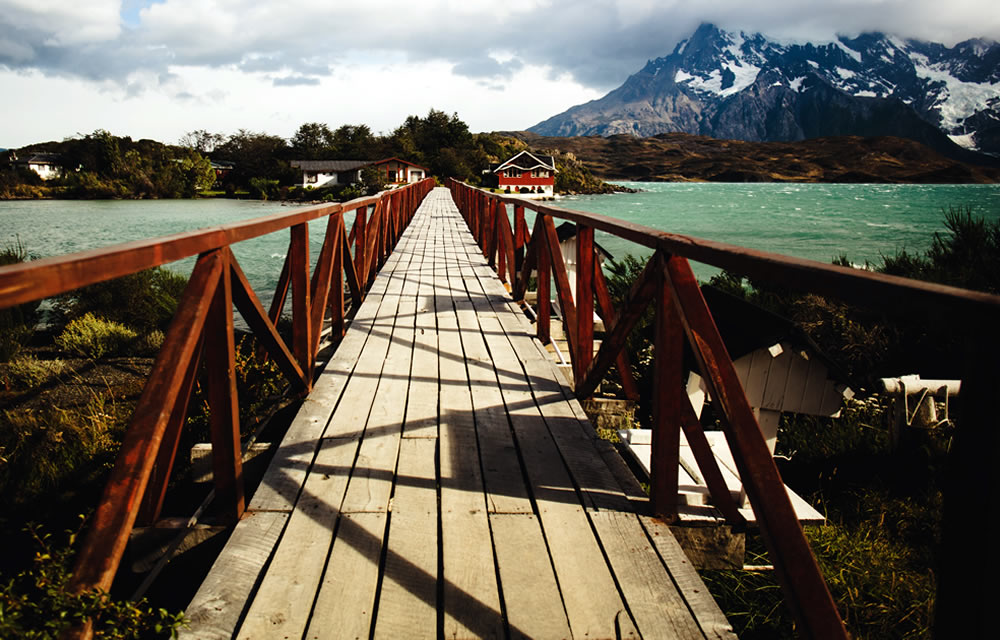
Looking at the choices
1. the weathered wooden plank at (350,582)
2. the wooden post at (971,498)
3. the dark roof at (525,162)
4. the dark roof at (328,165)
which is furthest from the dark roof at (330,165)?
the wooden post at (971,498)

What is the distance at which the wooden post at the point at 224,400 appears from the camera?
6.09 feet

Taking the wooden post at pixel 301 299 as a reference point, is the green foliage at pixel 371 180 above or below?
above

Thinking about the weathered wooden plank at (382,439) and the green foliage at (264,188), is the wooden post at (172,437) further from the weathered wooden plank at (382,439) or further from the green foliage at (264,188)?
the green foliage at (264,188)

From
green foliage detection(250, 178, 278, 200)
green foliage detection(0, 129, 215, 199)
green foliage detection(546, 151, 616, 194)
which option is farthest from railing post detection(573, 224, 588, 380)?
green foliage detection(546, 151, 616, 194)

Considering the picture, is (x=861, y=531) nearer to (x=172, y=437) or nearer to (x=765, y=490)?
(x=765, y=490)

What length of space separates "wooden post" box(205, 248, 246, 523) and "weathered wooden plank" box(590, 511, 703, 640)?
124 centimetres

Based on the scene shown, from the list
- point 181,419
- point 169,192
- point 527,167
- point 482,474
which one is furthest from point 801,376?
point 169,192

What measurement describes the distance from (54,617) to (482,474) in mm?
1381

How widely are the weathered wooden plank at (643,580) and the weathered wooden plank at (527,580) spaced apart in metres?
0.19

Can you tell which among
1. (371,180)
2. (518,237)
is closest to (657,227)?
(371,180)

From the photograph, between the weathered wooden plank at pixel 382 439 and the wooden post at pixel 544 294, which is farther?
the wooden post at pixel 544 294

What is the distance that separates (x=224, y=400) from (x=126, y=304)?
32.7 ft

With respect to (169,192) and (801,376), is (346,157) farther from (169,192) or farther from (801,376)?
(801,376)

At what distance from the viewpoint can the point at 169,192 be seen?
6812 cm
